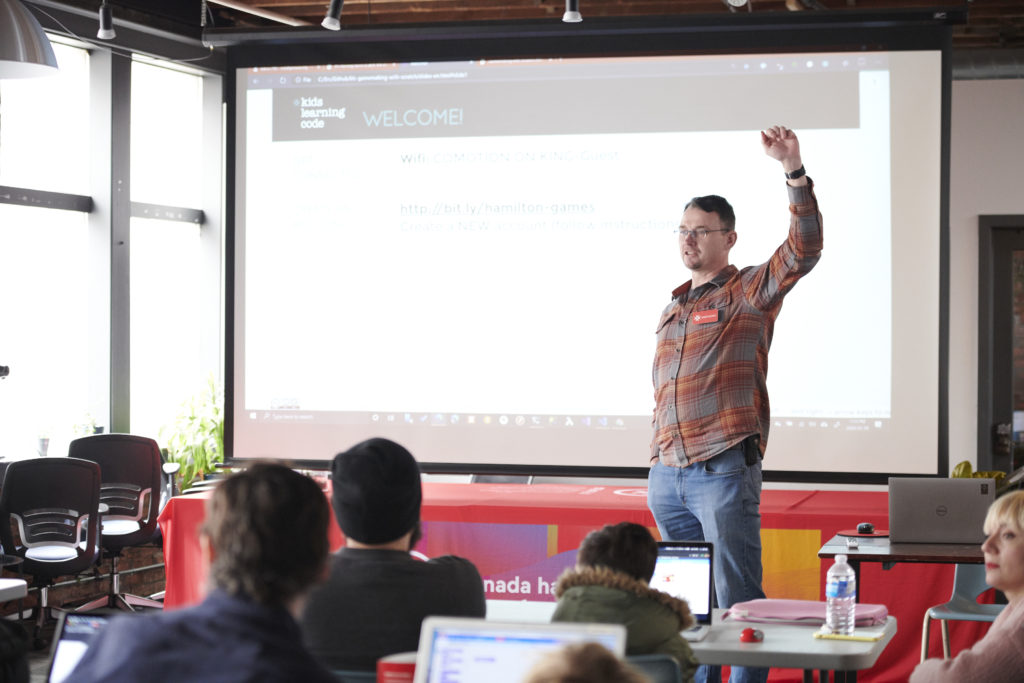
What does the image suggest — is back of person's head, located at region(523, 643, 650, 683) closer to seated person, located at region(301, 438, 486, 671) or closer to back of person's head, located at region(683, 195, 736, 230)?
seated person, located at region(301, 438, 486, 671)

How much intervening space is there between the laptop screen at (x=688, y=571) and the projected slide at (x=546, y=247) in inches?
63.4

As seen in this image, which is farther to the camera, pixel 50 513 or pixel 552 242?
pixel 50 513

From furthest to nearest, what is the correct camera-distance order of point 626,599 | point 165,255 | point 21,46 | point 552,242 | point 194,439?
point 165,255 → point 194,439 → point 552,242 → point 21,46 → point 626,599

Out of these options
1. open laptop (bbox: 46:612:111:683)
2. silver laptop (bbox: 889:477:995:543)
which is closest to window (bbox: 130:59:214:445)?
silver laptop (bbox: 889:477:995:543)

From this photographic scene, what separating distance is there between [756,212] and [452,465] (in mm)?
1588

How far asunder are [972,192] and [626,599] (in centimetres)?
576

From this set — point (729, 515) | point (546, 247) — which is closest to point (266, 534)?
point (729, 515)

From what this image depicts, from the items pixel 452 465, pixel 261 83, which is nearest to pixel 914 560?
pixel 452 465

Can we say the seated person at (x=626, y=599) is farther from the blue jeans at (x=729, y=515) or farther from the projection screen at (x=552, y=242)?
the projection screen at (x=552, y=242)

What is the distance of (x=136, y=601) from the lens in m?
6.04

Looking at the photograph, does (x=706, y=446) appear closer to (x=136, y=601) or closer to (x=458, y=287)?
(x=458, y=287)

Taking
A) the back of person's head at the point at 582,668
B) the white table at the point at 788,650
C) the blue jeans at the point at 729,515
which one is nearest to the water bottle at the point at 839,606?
the white table at the point at 788,650

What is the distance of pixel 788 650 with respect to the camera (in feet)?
7.73

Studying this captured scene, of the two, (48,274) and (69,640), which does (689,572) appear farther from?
(48,274)
